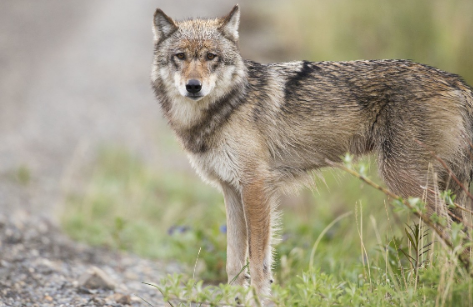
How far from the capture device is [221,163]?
4.86 metres

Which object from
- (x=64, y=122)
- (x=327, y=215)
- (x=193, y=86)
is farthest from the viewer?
(x=64, y=122)

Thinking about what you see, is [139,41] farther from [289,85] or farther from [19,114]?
[289,85]

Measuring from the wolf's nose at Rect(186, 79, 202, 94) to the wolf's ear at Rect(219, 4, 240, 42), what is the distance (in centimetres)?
80

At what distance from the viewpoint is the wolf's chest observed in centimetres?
482

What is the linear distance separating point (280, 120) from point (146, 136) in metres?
7.16

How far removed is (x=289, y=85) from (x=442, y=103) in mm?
1406

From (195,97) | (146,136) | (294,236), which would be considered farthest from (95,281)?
(146,136)

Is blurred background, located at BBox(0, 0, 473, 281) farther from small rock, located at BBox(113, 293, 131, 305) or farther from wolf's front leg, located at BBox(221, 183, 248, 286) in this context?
small rock, located at BBox(113, 293, 131, 305)

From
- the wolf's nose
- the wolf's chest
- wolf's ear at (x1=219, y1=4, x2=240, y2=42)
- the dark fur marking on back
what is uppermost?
wolf's ear at (x1=219, y1=4, x2=240, y2=42)

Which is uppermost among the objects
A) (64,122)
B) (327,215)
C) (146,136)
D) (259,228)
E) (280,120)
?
(280,120)

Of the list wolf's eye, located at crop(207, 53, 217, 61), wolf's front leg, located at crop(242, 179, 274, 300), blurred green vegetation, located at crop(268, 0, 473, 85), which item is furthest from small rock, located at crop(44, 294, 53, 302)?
blurred green vegetation, located at crop(268, 0, 473, 85)

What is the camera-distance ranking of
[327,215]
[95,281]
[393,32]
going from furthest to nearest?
[393,32] → [327,215] → [95,281]

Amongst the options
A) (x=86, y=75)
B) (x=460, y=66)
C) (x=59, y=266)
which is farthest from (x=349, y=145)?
(x=86, y=75)

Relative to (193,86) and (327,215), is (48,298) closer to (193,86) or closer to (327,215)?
(193,86)
